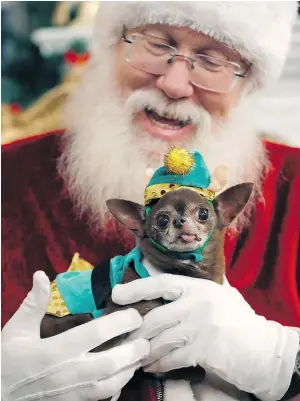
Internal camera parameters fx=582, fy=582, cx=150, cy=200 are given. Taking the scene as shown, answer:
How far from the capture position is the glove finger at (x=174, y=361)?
1.12m

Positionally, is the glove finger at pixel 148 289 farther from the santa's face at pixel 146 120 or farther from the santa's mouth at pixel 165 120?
the santa's mouth at pixel 165 120

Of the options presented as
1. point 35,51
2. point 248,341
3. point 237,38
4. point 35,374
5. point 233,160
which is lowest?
point 35,374

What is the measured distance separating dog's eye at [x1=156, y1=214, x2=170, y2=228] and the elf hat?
450 mm

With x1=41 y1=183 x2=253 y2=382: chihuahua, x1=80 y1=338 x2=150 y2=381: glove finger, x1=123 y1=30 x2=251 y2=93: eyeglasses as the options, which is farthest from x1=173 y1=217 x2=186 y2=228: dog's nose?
x1=123 y1=30 x2=251 y2=93: eyeglasses

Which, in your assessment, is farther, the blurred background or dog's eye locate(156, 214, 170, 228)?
the blurred background

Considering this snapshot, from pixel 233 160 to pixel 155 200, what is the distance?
0.32m

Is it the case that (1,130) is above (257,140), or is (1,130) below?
below

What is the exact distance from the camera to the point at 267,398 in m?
1.15

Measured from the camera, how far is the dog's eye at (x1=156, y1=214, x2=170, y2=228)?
1110 mm

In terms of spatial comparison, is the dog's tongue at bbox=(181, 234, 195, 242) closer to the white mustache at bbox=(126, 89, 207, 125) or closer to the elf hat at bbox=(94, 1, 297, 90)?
the white mustache at bbox=(126, 89, 207, 125)

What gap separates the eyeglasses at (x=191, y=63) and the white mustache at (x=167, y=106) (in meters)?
0.05

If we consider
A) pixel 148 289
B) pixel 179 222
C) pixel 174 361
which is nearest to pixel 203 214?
pixel 179 222

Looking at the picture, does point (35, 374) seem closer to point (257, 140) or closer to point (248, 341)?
point (248, 341)

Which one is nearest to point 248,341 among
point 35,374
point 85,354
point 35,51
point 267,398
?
point 267,398
